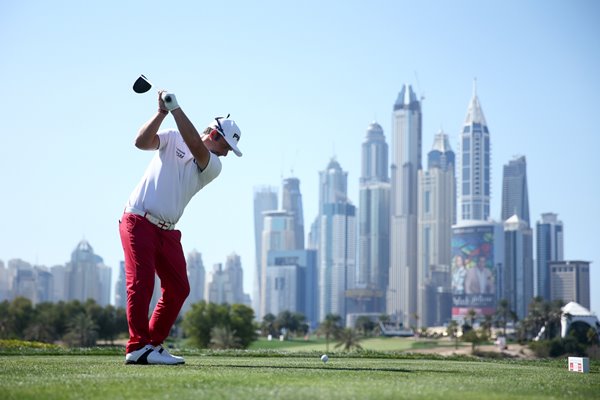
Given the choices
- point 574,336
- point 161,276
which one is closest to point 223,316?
point 574,336

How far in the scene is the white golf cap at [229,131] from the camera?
10504mm

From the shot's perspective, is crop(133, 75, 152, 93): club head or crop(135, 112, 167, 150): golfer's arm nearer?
crop(135, 112, 167, 150): golfer's arm

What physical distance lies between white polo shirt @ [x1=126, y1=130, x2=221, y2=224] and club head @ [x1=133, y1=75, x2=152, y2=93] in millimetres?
571

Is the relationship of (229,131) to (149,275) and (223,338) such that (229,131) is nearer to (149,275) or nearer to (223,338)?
(149,275)

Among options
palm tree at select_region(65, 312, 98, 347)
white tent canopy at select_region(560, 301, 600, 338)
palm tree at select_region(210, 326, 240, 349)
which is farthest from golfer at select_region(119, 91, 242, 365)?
white tent canopy at select_region(560, 301, 600, 338)

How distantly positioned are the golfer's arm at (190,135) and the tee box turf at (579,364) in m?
4.68

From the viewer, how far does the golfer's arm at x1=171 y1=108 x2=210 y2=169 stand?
32.6 ft

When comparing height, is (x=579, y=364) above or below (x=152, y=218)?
below

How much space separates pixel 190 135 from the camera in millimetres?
9938

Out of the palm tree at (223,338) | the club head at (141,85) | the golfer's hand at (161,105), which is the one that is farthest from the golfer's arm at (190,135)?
the palm tree at (223,338)

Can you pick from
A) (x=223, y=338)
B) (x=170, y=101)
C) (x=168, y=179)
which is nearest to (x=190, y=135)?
(x=170, y=101)

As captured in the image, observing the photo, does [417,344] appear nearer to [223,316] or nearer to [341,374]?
[223,316]

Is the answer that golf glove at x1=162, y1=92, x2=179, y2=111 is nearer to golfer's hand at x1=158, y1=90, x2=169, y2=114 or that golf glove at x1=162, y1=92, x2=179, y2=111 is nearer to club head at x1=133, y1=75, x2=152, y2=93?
golfer's hand at x1=158, y1=90, x2=169, y2=114

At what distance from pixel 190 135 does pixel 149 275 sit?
1.50 m
